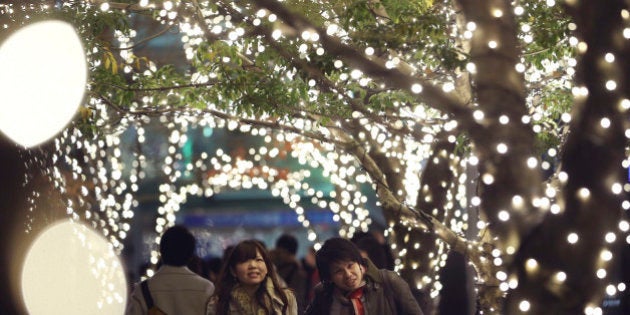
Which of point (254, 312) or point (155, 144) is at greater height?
point (155, 144)

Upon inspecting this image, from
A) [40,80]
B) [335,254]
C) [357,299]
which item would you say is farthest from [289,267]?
[335,254]

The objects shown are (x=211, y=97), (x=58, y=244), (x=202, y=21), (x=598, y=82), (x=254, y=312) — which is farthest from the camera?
(x=58, y=244)

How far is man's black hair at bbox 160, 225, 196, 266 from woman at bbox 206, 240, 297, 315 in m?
0.33

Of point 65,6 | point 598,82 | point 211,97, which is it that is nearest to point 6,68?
point 65,6

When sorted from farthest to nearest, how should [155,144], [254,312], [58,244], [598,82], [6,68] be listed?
1. [155,144]
2. [58,244]
3. [6,68]
4. [254,312]
5. [598,82]

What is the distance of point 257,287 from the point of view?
6.62m

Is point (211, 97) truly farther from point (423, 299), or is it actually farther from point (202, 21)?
point (423, 299)

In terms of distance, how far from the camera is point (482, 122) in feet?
20.2

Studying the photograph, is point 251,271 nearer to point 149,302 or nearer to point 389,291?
point 149,302

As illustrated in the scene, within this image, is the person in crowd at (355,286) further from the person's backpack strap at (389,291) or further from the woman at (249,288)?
the woman at (249,288)

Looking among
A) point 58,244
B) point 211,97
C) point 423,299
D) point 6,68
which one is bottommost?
point 423,299

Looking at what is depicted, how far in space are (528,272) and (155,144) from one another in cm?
2159

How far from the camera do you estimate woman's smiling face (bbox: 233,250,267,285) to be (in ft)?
21.5

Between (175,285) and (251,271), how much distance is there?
537 mm
